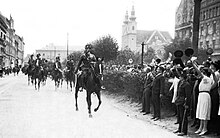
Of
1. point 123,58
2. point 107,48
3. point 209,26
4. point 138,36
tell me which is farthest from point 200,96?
point 138,36

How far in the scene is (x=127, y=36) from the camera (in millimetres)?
148375

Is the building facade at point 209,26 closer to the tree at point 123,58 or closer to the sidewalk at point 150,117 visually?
the tree at point 123,58

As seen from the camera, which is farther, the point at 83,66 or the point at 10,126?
the point at 83,66

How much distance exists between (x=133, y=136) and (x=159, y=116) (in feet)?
12.2

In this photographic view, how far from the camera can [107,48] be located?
5322 centimetres

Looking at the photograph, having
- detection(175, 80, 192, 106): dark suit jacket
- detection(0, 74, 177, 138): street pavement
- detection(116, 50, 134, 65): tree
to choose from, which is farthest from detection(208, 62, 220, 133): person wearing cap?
detection(116, 50, 134, 65): tree

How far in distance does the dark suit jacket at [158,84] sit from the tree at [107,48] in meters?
41.0

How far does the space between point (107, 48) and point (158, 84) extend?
137 ft

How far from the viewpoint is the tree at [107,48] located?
53094mm

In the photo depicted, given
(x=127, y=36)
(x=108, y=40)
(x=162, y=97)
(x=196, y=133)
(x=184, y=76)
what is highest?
(x=127, y=36)

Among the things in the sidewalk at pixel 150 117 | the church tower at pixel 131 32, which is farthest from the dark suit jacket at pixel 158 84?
the church tower at pixel 131 32

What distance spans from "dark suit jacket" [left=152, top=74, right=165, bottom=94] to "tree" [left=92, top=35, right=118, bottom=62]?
134 feet

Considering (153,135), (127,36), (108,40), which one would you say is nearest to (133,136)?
(153,135)

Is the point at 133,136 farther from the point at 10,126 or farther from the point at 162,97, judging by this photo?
the point at 162,97
